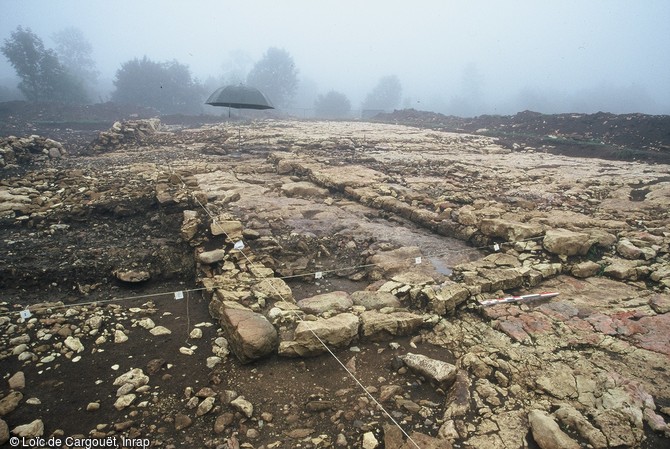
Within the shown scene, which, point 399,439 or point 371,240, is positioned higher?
point 371,240

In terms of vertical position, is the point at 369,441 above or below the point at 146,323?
below

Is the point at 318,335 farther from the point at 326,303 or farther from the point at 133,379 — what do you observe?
the point at 133,379

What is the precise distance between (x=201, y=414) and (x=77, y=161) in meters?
10.8

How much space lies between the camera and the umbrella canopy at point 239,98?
34.2 ft

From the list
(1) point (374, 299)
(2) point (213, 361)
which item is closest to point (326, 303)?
(1) point (374, 299)

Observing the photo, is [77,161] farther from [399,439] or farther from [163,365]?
[399,439]

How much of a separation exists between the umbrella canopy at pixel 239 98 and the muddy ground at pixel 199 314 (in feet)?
10.2

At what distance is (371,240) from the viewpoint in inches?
197

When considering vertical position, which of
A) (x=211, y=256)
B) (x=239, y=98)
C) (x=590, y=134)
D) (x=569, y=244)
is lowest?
(x=211, y=256)

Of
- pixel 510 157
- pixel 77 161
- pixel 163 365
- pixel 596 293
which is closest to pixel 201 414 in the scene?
pixel 163 365

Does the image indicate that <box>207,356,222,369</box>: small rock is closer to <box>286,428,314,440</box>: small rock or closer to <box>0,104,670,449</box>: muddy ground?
<box>0,104,670,449</box>: muddy ground

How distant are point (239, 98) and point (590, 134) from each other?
18.5 m

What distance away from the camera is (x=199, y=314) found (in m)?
3.41

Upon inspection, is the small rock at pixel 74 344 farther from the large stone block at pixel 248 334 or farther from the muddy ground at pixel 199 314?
the large stone block at pixel 248 334
